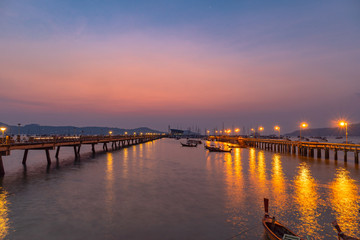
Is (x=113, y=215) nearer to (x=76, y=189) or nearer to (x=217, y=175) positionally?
(x=76, y=189)

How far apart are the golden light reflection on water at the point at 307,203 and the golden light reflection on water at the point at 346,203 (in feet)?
5.95

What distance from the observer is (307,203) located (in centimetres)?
2464

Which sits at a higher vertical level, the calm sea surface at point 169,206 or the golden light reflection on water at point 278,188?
the calm sea surface at point 169,206

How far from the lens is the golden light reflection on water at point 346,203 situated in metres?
18.8

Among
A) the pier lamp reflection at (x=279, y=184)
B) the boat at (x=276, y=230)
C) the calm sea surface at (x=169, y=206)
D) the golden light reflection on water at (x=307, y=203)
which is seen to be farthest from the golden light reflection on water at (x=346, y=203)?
the boat at (x=276, y=230)

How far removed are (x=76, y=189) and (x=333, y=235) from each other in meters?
28.6

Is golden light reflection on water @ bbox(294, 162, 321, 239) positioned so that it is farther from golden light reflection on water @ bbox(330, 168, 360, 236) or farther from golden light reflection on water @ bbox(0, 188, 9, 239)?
golden light reflection on water @ bbox(0, 188, 9, 239)

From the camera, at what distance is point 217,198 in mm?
26516

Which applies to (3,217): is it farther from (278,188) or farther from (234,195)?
(278,188)

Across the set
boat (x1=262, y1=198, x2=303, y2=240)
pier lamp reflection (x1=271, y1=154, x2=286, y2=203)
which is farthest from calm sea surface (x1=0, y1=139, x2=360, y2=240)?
boat (x1=262, y1=198, x2=303, y2=240)

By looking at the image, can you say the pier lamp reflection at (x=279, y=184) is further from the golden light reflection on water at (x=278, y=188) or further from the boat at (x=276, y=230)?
the boat at (x=276, y=230)

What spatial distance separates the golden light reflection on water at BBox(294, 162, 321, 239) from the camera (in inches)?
716

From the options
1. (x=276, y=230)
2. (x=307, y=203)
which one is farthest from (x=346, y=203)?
(x=276, y=230)

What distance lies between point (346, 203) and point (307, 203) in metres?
4.53
